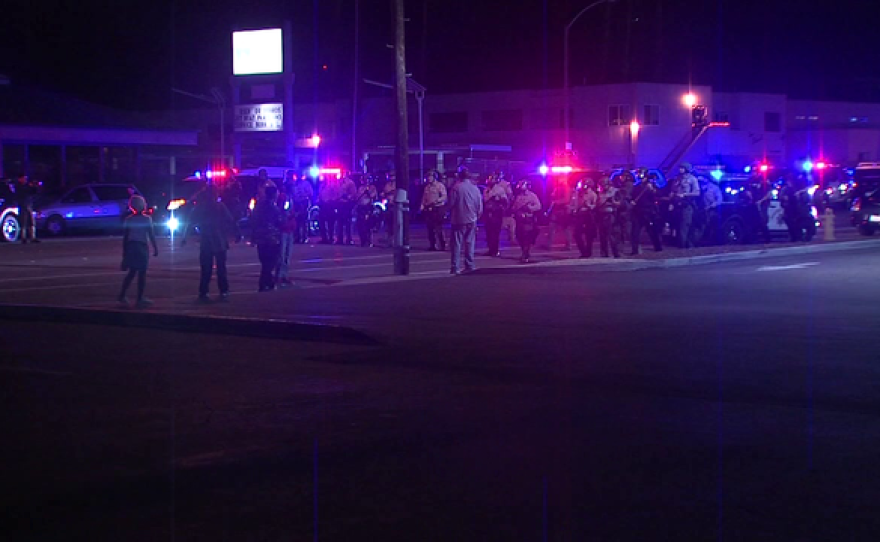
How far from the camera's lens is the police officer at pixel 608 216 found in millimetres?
24000

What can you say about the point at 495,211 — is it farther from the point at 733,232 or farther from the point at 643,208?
the point at 733,232

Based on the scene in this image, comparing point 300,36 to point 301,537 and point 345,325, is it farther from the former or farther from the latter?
point 301,537

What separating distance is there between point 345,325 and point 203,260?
162 inches

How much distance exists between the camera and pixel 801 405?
931cm

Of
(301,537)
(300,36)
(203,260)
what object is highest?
(300,36)

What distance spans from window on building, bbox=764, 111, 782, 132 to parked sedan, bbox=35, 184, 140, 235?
47466 millimetres

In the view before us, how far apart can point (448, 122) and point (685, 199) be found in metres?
44.6

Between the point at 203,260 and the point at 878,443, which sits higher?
the point at 203,260

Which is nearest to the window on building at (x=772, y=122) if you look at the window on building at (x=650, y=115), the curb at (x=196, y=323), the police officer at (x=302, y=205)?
the window on building at (x=650, y=115)

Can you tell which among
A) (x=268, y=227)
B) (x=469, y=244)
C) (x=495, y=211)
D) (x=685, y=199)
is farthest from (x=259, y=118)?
(x=268, y=227)

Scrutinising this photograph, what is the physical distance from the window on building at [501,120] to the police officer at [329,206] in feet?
Answer: 123

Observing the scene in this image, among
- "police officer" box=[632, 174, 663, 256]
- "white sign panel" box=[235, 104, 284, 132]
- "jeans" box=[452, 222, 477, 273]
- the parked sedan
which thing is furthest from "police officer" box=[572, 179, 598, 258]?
"white sign panel" box=[235, 104, 284, 132]

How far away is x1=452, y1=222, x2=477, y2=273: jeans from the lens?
21281 millimetres

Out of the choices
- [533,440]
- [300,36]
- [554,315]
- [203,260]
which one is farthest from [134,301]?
[300,36]
